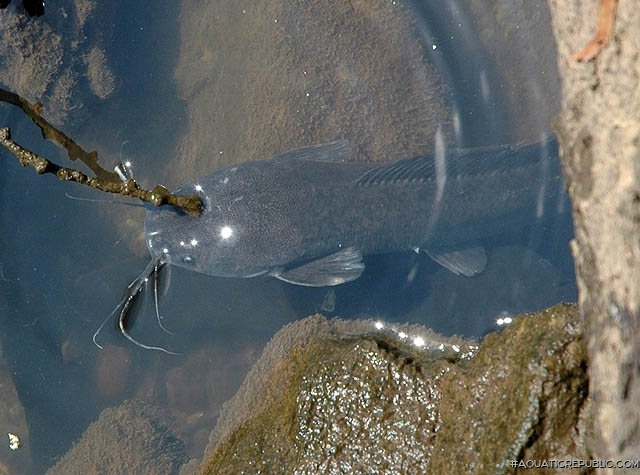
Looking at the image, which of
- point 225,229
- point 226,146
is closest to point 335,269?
point 225,229

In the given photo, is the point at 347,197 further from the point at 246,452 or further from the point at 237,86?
the point at 246,452

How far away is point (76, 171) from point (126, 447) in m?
2.31

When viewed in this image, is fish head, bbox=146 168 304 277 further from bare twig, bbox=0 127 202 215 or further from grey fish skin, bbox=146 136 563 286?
bare twig, bbox=0 127 202 215

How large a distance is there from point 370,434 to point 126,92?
374 centimetres

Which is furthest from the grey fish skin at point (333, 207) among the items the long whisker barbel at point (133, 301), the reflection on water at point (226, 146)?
the reflection on water at point (226, 146)

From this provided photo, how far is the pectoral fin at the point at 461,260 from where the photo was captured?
4.59 m

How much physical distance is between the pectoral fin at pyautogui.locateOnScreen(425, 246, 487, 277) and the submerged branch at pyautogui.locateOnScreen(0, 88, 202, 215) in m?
1.86

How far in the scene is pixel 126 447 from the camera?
4.34m

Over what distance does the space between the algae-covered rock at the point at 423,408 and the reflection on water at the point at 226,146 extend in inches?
67.5

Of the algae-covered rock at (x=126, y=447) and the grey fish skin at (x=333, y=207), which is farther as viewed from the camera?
the algae-covered rock at (x=126, y=447)

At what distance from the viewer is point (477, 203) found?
169 inches

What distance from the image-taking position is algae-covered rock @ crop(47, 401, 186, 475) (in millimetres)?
4230

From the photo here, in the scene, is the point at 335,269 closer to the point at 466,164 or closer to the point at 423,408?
the point at 466,164

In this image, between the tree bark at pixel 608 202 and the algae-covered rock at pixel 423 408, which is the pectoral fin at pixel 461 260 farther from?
the tree bark at pixel 608 202
